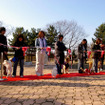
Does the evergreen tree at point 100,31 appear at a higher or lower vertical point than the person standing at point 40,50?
higher

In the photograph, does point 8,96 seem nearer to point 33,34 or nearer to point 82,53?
point 82,53

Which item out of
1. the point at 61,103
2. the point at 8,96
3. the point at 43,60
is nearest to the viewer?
the point at 61,103

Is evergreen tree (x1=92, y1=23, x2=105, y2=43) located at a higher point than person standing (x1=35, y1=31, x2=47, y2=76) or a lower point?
higher

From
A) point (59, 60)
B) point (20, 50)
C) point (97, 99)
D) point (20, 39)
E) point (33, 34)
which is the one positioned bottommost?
point (97, 99)

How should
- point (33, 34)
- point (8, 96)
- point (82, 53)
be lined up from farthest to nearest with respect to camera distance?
point (33, 34), point (82, 53), point (8, 96)

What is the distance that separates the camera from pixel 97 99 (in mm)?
2787

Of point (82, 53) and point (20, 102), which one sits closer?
point (20, 102)

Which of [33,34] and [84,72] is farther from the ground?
[33,34]

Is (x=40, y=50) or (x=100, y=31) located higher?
(x=100, y=31)

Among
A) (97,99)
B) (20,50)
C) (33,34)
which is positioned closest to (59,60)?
(20,50)

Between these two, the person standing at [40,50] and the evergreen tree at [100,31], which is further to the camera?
the evergreen tree at [100,31]

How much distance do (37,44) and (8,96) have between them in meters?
2.82

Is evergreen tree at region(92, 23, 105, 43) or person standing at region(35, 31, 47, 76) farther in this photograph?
evergreen tree at region(92, 23, 105, 43)

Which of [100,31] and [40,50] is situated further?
[100,31]
